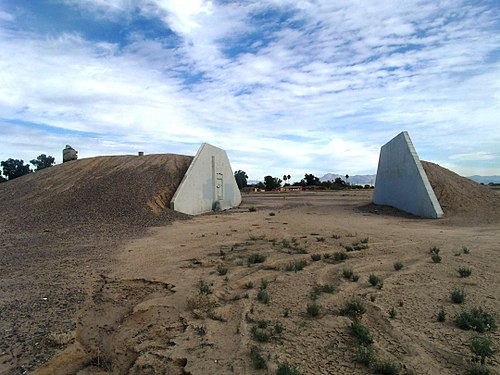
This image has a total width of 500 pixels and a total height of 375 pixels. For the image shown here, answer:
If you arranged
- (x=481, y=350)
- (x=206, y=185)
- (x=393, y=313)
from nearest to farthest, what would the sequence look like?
(x=481, y=350) → (x=393, y=313) → (x=206, y=185)

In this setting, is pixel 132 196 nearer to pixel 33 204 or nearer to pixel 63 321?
pixel 33 204

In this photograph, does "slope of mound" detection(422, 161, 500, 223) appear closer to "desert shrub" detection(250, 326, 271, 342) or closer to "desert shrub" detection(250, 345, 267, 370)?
"desert shrub" detection(250, 326, 271, 342)

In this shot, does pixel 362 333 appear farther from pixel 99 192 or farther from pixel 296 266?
pixel 99 192

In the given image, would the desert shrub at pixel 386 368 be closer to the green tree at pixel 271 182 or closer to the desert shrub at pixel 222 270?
the desert shrub at pixel 222 270

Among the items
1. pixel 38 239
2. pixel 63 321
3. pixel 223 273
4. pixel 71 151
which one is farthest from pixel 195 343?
pixel 71 151

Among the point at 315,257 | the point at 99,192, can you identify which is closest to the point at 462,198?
the point at 315,257

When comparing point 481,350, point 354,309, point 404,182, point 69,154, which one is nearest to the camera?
point 481,350

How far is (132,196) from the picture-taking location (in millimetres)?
18234

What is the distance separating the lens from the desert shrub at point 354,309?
15.8 ft

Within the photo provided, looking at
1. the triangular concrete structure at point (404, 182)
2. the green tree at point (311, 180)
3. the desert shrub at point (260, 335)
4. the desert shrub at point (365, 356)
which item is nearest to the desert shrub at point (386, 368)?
the desert shrub at point (365, 356)

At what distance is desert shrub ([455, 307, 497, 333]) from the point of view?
14.0 ft

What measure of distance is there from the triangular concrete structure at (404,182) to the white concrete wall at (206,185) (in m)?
10.7

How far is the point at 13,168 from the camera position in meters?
49.9

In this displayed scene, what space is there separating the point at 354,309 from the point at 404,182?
16.2 meters
